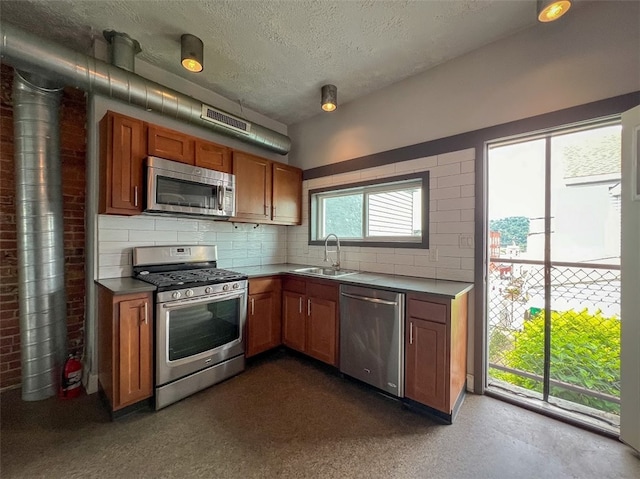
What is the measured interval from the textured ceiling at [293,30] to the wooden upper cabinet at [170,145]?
709 millimetres

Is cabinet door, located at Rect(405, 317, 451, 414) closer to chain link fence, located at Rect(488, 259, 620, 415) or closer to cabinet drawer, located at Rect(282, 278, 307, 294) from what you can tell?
chain link fence, located at Rect(488, 259, 620, 415)

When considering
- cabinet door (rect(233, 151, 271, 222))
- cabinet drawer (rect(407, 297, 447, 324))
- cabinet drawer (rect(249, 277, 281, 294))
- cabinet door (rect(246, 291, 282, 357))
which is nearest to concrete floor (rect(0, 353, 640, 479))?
cabinet door (rect(246, 291, 282, 357))

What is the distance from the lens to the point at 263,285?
2.79 meters

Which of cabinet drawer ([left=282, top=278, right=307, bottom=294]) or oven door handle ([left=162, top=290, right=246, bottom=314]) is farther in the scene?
cabinet drawer ([left=282, top=278, right=307, bottom=294])

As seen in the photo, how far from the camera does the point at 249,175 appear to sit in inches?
120

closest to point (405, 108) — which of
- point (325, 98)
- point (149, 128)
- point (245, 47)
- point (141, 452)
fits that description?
point (325, 98)

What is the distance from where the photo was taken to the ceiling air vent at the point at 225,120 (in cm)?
268

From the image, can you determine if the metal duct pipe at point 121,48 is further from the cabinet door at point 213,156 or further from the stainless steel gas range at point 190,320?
the stainless steel gas range at point 190,320

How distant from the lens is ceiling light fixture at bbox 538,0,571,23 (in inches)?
61.4

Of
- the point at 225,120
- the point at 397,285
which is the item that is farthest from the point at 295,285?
the point at 225,120

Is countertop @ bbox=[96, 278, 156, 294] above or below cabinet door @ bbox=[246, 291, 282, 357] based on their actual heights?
above

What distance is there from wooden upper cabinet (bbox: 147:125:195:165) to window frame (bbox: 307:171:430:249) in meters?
1.57

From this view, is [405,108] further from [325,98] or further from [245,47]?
[245,47]

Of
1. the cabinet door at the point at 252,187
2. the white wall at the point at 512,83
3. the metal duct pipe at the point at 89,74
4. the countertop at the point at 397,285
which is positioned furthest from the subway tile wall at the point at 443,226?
the metal duct pipe at the point at 89,74
